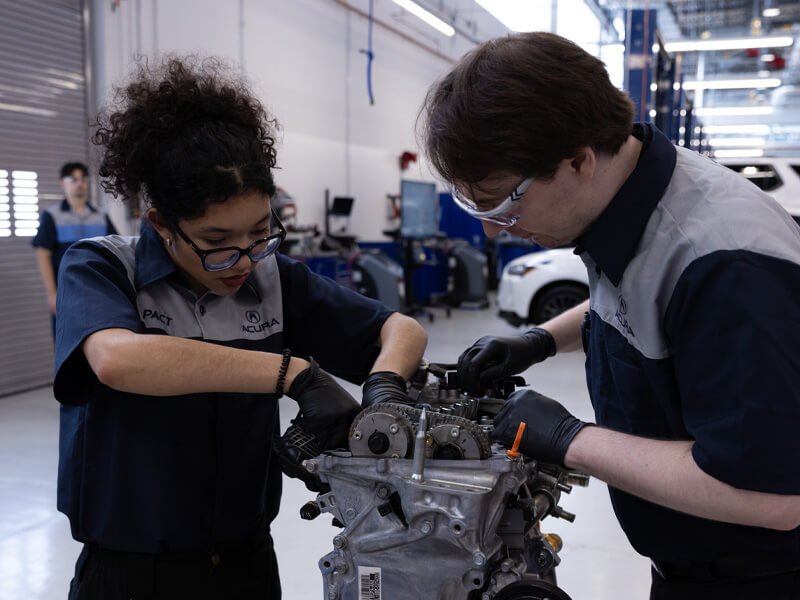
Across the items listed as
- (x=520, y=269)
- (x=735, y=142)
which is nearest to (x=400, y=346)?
(x=520, y=269)

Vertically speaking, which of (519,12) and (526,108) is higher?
(519,12)

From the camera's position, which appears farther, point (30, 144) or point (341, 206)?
point (341, 206)

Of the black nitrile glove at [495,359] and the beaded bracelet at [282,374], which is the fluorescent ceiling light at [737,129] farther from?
the beaded bracelet at [282,374]

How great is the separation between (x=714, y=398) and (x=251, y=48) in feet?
24.8

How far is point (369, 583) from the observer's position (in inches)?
43.9

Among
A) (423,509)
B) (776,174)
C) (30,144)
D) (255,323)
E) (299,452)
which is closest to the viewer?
(423,509)

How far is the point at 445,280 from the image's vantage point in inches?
444

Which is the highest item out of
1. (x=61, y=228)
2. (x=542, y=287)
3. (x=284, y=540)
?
(x=61, y=228)

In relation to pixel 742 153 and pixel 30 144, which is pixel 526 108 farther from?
pixel 742 153

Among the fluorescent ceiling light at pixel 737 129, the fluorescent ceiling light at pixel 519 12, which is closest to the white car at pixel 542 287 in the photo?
the fluorescent ceiling light at pixel 519 12

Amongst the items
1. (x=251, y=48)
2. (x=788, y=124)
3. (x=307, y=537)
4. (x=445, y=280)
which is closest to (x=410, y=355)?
(x=307, y=537)

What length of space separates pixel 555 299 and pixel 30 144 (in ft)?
15.2

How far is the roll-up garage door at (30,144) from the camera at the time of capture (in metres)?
5.19

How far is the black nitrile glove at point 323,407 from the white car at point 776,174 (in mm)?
7519
